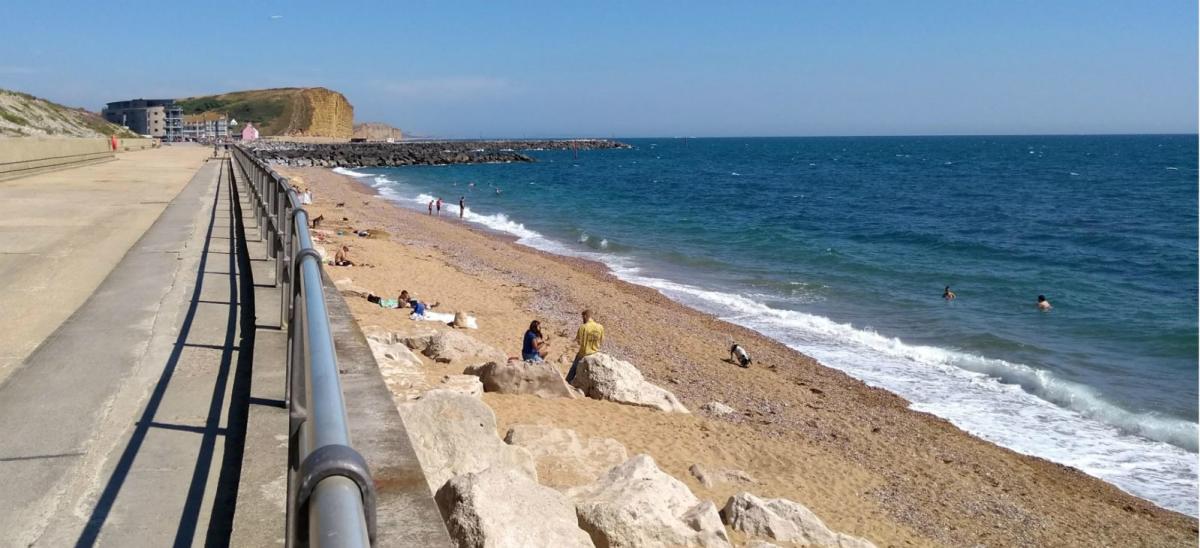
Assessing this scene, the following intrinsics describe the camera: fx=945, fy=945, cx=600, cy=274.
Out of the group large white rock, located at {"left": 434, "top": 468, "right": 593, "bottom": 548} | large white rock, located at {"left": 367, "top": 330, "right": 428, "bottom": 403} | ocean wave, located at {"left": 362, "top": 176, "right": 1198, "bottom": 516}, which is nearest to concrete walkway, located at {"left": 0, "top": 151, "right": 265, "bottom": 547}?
large white rock, located at {"left": 434, "top": 468, "right": 593, "bottom": 548}

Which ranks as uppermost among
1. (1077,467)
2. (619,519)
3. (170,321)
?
(170,321)

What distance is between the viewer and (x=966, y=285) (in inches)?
930

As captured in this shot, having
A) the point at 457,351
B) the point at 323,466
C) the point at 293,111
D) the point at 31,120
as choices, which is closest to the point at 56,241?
the point at 457,351

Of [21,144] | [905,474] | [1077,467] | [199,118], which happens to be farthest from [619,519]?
[199,118]

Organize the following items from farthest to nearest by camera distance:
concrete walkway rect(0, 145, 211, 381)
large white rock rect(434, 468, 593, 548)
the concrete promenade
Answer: concrete walkway rect(0, 145, 211, 381) < large white rock rect(434, 468, 593, 548) < the concrete promenade

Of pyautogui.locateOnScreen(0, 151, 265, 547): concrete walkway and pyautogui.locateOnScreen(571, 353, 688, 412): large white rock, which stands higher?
pyautogui.locateOnScreen(0, 151, 265, 547): concrete walkway

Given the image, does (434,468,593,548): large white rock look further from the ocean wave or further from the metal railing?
the ocean wave

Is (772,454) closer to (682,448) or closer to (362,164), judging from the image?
(682,448)

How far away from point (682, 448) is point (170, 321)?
15.6ft

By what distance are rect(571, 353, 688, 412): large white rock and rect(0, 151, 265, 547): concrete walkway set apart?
12.8 feet

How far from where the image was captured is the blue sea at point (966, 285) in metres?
12.5

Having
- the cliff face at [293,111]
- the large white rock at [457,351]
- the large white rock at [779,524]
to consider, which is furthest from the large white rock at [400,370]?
the cliff face at [293,111]

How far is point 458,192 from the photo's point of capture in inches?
2212

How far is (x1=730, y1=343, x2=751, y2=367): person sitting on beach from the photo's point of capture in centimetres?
1391
